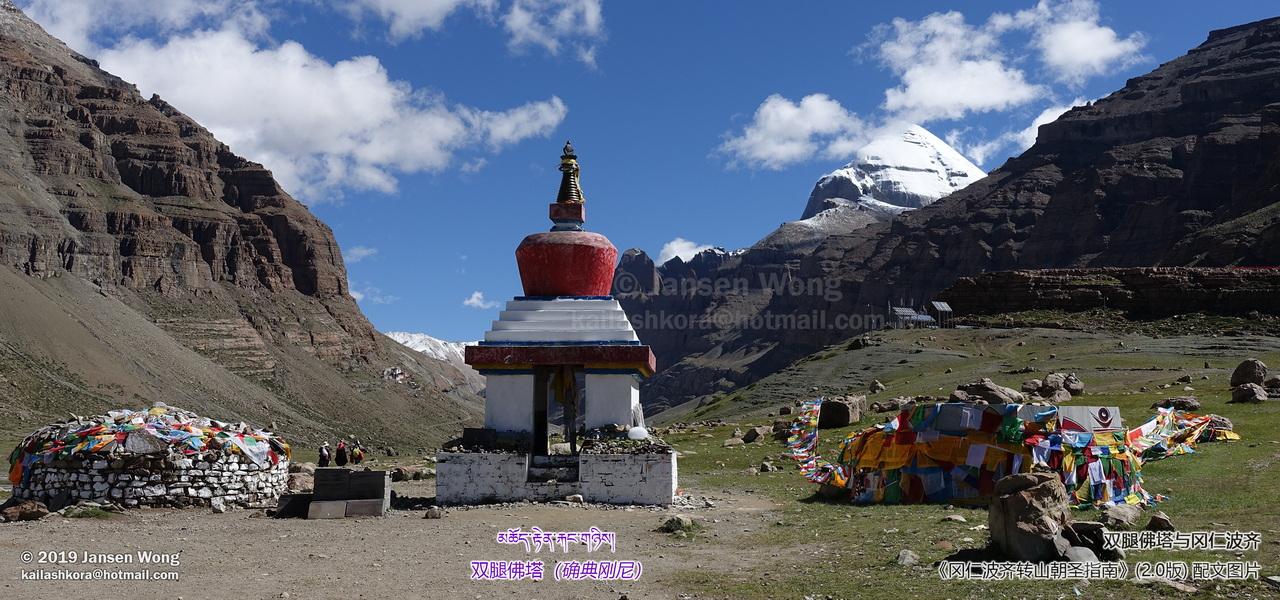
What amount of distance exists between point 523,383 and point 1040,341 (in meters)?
50.3

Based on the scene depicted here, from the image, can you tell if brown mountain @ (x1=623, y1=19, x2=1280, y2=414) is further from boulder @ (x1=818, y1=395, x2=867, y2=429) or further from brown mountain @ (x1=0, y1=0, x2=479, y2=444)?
boulder @ (x1=818, y1=395, x2=867, y2=429)

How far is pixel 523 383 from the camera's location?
2312cm

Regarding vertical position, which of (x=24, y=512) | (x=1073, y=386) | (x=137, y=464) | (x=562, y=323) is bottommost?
(x=24, y=512)

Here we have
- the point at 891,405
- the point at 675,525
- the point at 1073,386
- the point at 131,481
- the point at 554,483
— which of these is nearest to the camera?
the point at 675,525

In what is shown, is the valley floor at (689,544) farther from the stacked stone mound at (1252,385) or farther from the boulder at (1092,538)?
the stacked stone mound at (1252,385)

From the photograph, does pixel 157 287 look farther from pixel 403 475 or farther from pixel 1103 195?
pixel 403 475

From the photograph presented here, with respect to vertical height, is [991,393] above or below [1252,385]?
below

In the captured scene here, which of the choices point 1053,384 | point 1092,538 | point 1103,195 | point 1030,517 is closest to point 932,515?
point 1092,538

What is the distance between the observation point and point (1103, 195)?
498 ft

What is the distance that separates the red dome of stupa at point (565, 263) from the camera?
78.6 feet

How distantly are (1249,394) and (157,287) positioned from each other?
14784 centimetres

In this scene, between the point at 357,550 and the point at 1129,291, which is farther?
the point at 1129,291

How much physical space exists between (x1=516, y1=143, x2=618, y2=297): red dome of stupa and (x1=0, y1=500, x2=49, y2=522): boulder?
10171 millimetres

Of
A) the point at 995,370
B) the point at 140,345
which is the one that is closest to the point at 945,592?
the point at 995,370
